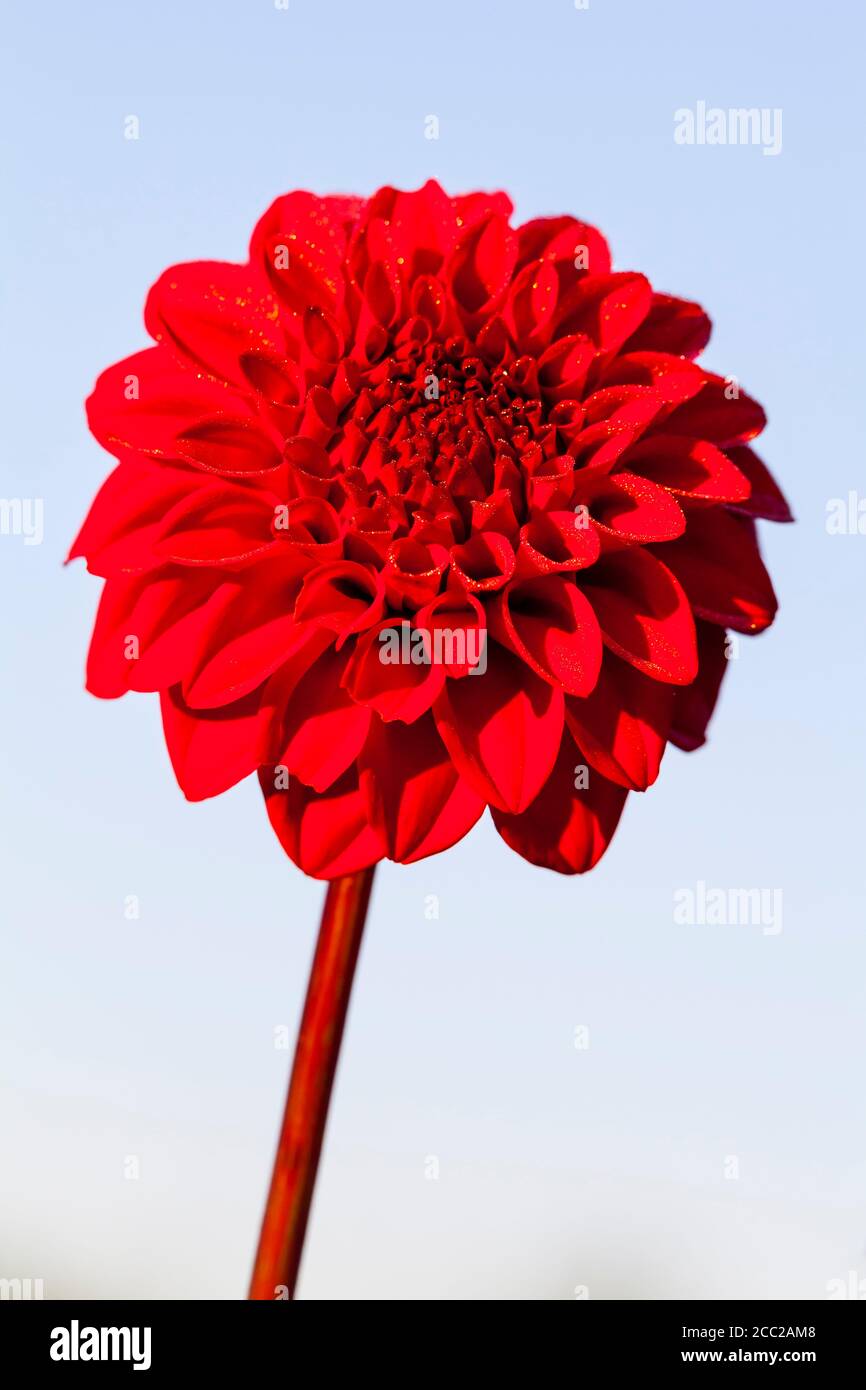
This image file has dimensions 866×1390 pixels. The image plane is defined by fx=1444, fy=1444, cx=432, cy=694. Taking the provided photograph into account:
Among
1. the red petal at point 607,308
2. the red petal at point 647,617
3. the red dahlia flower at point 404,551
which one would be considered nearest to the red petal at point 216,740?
the red dahlia flower at point 404,551

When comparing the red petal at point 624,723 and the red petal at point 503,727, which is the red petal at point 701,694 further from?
A: the red petal at point 503,727

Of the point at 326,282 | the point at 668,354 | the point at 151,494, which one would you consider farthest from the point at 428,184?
the point at 151,494

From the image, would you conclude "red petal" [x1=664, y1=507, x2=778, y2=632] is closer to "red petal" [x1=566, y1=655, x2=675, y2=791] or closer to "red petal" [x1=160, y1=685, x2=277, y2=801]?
"red petal" [x1=566, y1=655, x2=675, y2=791]

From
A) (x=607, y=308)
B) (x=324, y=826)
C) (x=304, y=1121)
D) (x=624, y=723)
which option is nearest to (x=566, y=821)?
(x=624, y=723)

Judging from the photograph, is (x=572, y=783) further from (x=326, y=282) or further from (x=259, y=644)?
(x=326, y=282)

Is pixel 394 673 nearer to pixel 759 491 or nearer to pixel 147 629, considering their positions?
pixel 147 629

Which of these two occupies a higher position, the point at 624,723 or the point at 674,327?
the point at 674,327

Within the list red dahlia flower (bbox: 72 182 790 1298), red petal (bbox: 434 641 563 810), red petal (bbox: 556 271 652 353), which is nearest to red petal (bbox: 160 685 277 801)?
red dahlia flower (bbox: 72 182 790 1298)
